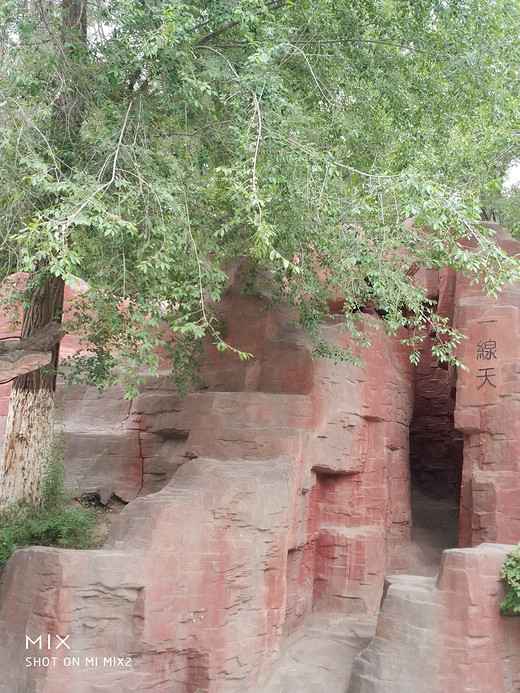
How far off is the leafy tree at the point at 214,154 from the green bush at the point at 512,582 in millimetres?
2300

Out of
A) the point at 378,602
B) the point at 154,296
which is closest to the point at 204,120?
the point at 154,296

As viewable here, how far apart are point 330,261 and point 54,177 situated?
3.38m

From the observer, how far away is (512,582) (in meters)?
6.65

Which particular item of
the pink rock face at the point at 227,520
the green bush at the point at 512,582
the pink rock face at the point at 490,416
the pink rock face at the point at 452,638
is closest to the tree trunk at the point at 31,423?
the pink rock face at the point at 227,520

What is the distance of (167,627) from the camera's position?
21.7 ft

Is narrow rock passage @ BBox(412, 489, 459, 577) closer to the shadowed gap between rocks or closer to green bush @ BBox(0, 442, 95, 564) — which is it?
the shadowed gap between rocks

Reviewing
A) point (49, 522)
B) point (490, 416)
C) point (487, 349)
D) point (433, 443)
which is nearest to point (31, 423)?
point (49, 522)

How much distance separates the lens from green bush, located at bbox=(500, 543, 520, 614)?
6.63 meters

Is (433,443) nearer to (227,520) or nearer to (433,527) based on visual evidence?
(433,527)

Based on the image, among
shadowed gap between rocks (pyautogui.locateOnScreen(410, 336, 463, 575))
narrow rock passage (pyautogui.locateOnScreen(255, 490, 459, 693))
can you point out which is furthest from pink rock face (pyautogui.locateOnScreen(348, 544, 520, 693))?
shadowed gap between rocks (pyautogui.locateOnScreen(410, 336, 463, 575))

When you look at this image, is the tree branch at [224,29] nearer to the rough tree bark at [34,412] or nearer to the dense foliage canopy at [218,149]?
the dense foliage canopy at [218,149]

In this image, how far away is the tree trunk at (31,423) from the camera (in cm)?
815

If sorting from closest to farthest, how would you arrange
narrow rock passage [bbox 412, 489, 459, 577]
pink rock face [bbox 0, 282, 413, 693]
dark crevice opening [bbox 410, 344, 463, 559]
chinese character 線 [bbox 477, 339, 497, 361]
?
pink rock face [bbox 0, 282, 413, 693] → chinese character 線 [bbox 477, 339, 497, 361] → narrow rock passage [bbox 412, 489, 459, 577] → dark crevice opening [bbox 410, 344, 463, 559]

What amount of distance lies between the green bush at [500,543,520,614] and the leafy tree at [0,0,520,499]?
2.30 meters
